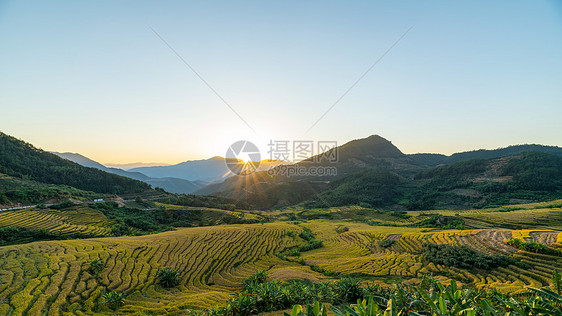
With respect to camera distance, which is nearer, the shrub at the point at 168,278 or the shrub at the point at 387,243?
the shrub at the point at 168,278

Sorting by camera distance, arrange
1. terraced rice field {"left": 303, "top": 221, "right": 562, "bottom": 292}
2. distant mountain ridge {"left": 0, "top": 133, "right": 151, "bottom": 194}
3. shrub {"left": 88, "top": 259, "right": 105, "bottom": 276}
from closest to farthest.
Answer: shrub {"left": 88, "top": 259, "right": 105, "bottom": 276} < terraced rice field {"left": 303, "top": 221, "right": 562, "bottom": 292} < distant mountain ridge {"left": 0, "top": 133, "right": 151, "bottom": 194}

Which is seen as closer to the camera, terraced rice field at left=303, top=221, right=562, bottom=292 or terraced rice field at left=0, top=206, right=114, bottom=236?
terraced rice field at left=303, top=221, right=562, bottom=292

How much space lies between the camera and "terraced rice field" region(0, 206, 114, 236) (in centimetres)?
2584

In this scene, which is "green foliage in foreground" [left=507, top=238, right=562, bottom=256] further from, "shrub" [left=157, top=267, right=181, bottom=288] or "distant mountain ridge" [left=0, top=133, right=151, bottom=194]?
"distant mountain ridge" [left=0, top=133, right=151, bottom=194]

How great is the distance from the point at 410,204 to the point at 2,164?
129m

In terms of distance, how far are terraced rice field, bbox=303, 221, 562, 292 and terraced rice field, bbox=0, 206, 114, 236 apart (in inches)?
1081

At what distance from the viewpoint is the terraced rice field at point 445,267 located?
Answer: 13.6 m

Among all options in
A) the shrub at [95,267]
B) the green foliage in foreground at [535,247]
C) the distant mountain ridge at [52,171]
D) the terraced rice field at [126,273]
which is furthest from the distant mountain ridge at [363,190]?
the shrub at [95,267]

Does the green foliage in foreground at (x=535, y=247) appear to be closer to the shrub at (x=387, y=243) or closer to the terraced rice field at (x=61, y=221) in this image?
the shrub at (x=387, y=243)

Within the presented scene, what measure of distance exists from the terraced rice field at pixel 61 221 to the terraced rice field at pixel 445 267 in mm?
27452

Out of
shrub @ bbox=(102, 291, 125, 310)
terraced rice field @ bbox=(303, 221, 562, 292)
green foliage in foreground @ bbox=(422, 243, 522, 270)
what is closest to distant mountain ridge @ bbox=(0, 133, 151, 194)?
shrub @ bbox=(102, 291, 125, 310)

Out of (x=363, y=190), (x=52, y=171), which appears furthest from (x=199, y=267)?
(x=363, y=190)

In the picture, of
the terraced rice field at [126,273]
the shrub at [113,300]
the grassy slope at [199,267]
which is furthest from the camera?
the grassy slope at [199,267]

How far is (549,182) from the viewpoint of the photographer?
8281 centimetres
